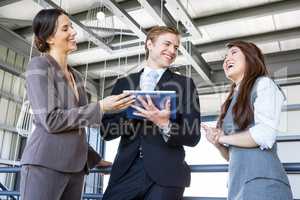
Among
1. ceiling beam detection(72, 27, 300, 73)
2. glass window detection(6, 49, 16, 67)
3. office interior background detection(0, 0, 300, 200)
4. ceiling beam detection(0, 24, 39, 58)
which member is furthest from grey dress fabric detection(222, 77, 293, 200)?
glass window detection(6, 49, 16, 67)

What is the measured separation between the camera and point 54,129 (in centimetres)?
129

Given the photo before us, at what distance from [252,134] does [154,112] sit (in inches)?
14.8

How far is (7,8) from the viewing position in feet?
18.5

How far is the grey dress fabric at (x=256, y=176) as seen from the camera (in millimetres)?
1133

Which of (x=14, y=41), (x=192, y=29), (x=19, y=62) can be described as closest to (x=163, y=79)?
(x=192, y=29)

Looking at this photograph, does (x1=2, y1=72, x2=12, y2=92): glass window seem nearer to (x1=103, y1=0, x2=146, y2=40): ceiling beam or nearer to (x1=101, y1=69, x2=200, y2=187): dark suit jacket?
(x1=103, y1=0, x2=146, y2=40): ceiling beam

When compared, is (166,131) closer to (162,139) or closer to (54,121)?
(162,139)

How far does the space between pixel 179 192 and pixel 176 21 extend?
418 centimetres

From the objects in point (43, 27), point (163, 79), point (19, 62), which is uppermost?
point (19, 62)

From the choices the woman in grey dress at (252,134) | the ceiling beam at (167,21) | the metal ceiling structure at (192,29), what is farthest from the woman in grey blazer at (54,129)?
the ceiling beam at (167,21)

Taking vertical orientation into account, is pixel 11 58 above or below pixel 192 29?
above

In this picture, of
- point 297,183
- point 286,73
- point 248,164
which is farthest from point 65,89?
point 286,73

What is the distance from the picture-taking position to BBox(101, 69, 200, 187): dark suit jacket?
141cm

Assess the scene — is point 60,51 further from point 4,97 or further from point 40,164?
point 4,97
